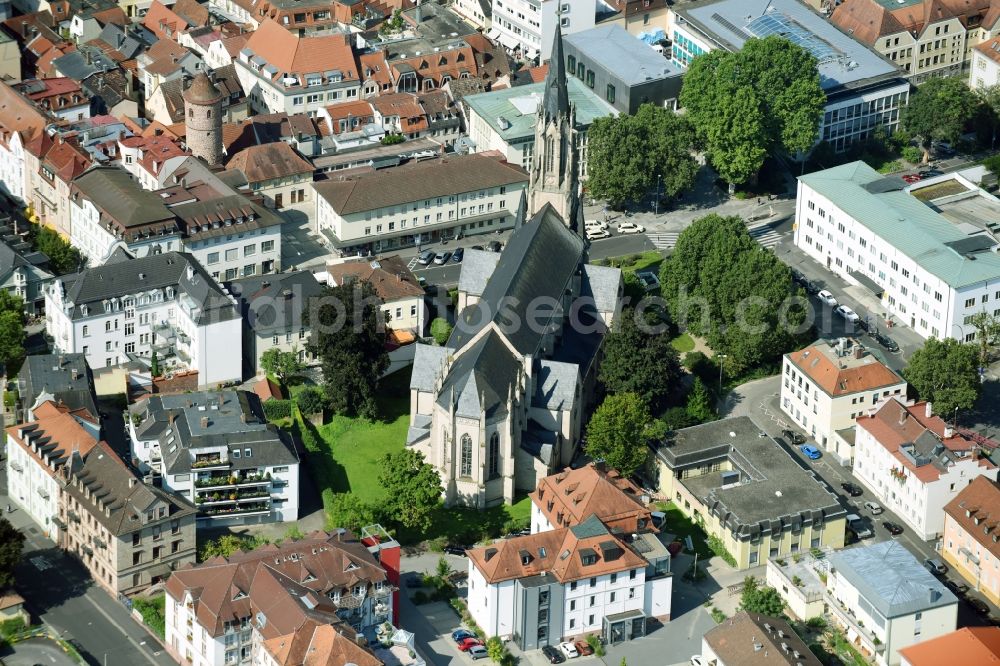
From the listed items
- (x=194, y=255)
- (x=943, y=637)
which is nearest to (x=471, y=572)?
(x=943, y=637)

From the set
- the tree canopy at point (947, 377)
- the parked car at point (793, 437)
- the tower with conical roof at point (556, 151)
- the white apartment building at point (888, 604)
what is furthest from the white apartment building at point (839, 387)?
the tower with conical roof at point (556, 151)

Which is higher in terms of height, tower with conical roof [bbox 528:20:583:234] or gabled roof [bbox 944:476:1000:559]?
tower with conical roof [bbox 528:20:583:234]

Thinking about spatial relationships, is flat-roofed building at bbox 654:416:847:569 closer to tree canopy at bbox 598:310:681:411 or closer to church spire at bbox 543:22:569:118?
tree canopy at bbox 598:310:681:411

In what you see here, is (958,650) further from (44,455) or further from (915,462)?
(44,455)

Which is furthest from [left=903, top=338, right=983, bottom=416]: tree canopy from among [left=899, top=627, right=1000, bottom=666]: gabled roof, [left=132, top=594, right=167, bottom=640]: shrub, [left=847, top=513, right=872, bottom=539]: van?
[left=132, top=594, right=167, bottom=640]: shrub

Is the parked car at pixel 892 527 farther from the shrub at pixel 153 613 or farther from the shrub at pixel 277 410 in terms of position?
the shrub at pixel 153 613

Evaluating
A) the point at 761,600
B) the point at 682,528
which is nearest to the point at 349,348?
the point at 682,528
